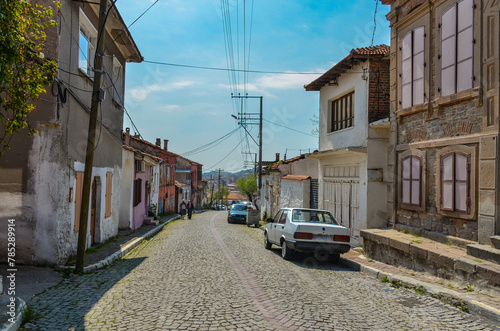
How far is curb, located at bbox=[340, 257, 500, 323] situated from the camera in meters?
6.04

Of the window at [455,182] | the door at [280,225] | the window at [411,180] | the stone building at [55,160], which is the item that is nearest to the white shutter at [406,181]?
the window at [411,180]

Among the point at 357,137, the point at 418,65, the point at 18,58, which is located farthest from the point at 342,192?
the point at 18,58

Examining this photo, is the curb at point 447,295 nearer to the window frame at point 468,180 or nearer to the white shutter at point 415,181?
the window frame at point 468,180

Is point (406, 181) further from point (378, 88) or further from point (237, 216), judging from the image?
point (237, 216)

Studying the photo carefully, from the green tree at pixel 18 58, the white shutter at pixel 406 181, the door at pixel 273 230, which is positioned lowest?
the door at pixel 273 230

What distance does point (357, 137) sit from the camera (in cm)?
1435

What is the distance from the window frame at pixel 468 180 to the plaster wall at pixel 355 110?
4033 mm

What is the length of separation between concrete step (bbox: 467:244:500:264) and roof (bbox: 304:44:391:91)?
24.9 ft

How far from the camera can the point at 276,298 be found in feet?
22.2

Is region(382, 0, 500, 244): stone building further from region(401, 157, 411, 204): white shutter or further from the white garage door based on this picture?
the white garage door

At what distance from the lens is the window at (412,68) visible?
1062 cm

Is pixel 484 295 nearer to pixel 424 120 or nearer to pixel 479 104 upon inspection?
pixel 479 104

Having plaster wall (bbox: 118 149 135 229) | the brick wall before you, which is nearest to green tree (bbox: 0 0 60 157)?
the brick wall

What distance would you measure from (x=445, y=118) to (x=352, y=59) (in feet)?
17.0
